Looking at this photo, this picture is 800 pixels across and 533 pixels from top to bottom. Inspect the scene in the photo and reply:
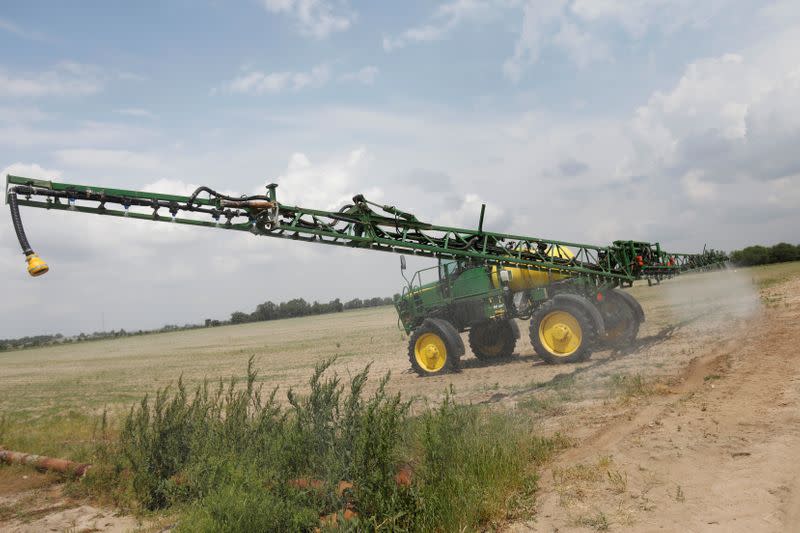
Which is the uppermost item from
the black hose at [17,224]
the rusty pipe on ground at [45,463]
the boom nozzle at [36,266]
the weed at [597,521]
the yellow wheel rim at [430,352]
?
the black hose at [17,224]

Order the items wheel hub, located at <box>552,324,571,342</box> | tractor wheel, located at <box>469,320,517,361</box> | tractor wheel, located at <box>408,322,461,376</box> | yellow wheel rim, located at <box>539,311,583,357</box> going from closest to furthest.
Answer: yellow wheel rim, located at <box>539,311,583,357</box> < wheel hub, located at <box>552,324,571,342</box> < tractor wheel, located at <box>408,322,461,376</box> < tractor wheel, located at <box>469,320,517,361</box>

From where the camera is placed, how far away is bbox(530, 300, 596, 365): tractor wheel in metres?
12.2

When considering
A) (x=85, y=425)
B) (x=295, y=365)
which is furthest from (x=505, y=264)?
(x=295, y=365)

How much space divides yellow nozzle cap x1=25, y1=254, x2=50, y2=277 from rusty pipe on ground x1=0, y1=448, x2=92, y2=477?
3.18 metres

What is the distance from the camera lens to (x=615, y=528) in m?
4.48

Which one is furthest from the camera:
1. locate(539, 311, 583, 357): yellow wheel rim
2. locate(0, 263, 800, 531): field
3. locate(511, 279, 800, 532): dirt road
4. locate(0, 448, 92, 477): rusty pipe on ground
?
locate(539, 311, 583, 357): yellow wheel rim

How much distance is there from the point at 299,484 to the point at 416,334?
919cm

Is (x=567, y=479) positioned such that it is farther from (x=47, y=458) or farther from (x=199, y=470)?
(x=47, y=458)

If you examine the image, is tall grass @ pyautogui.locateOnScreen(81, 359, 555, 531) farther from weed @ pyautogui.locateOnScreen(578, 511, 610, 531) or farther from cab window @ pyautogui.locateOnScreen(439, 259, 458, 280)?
cab window @ pyautogui.locateOnScreen(439, 259, 458, 280)

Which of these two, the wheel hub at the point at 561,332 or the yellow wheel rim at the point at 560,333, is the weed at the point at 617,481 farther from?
the wheel hub at the point at 561,332

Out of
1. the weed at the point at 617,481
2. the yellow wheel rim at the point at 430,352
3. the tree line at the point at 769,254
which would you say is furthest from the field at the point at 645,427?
the tree line at the point at 769,254

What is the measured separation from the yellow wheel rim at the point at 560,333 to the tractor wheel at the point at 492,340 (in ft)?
8.05

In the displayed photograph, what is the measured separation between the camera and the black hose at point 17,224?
6.29 meters

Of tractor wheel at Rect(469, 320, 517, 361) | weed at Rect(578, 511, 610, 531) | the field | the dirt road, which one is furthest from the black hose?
tractor wheel at Rect(469, 320, 517, 361)
